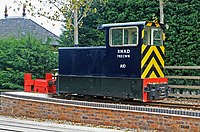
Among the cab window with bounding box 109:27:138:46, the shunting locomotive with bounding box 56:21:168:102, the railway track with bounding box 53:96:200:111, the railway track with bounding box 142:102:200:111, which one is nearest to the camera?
the railway track with bounding box 142:102:200:111

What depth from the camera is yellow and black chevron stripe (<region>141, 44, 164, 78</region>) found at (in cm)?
1189

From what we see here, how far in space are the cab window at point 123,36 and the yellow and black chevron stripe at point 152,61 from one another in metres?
0.39

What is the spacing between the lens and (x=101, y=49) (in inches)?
502

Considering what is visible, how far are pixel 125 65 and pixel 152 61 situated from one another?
90 centimetres

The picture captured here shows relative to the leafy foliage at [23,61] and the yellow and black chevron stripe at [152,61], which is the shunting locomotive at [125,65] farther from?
the leafy foliage at [23,61]

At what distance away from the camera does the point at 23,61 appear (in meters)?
17.1

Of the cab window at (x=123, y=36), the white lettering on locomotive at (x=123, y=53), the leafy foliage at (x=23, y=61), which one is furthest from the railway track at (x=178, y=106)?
the leafy foliage at (x=23, y=61)

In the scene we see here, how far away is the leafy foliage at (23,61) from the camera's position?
17.2 meters

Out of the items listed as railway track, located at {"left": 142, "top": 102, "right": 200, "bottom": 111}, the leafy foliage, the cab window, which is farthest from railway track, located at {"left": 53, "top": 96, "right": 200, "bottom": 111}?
the leafy foliage

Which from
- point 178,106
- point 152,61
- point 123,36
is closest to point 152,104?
point 178,106

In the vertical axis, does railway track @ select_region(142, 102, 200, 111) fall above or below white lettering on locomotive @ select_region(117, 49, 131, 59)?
below

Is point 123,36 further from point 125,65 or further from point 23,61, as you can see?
point 23,61

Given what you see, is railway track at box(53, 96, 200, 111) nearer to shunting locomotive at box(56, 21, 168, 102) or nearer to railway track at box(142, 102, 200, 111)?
railway track at box(142, 102, 200, 111)

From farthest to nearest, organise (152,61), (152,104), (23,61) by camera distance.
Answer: (23,61) → (152,61) → (152,104)
